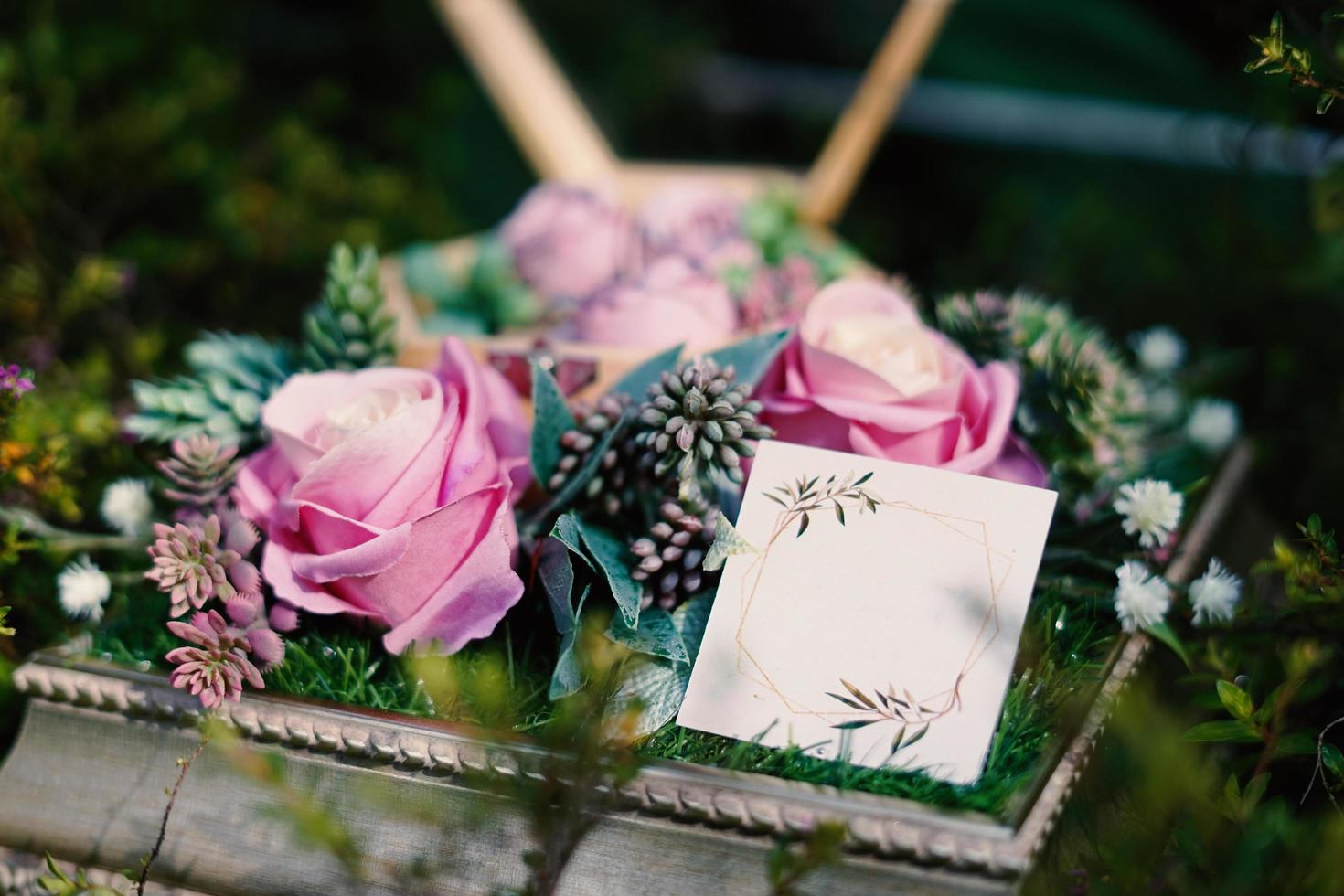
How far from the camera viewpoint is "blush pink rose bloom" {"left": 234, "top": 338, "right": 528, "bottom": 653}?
62cm

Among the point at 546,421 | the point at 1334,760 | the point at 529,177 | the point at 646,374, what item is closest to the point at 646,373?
the point at 646,374

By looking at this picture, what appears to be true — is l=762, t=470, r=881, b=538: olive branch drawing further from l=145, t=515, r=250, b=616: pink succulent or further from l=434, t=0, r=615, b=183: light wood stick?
l=434, t=0, r=615, b=183: light wood stick

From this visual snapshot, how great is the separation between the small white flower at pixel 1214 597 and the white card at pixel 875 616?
15 cm

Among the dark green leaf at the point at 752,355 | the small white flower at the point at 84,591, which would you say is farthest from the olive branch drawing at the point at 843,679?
the small white flower at the point at 84,591

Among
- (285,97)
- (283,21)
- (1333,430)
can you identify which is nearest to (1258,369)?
(1333,430)

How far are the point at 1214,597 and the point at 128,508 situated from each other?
0.84 meters

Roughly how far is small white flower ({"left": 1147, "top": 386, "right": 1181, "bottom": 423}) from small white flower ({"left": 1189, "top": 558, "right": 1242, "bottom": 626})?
373mm

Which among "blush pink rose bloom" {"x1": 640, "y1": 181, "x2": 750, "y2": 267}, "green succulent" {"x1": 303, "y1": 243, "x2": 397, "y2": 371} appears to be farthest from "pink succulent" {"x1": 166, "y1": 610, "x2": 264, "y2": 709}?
"blush pink rose bloom" {"x1": 640, "y1": 181, "x2": 750, "y2": 267}

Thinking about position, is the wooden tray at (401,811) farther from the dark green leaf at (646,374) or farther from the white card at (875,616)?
the dark green leaf at (646,374)

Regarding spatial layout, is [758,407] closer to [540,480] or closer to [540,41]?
[540,480]

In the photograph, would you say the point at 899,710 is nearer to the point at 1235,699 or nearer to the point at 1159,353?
the point at 1235,699

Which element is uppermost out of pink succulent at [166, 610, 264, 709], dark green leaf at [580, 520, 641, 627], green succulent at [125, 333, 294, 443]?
dark green leaf at [580, 520, 641, 627]

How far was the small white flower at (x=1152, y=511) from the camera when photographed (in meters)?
0.70

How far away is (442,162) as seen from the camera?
71.6 inches
